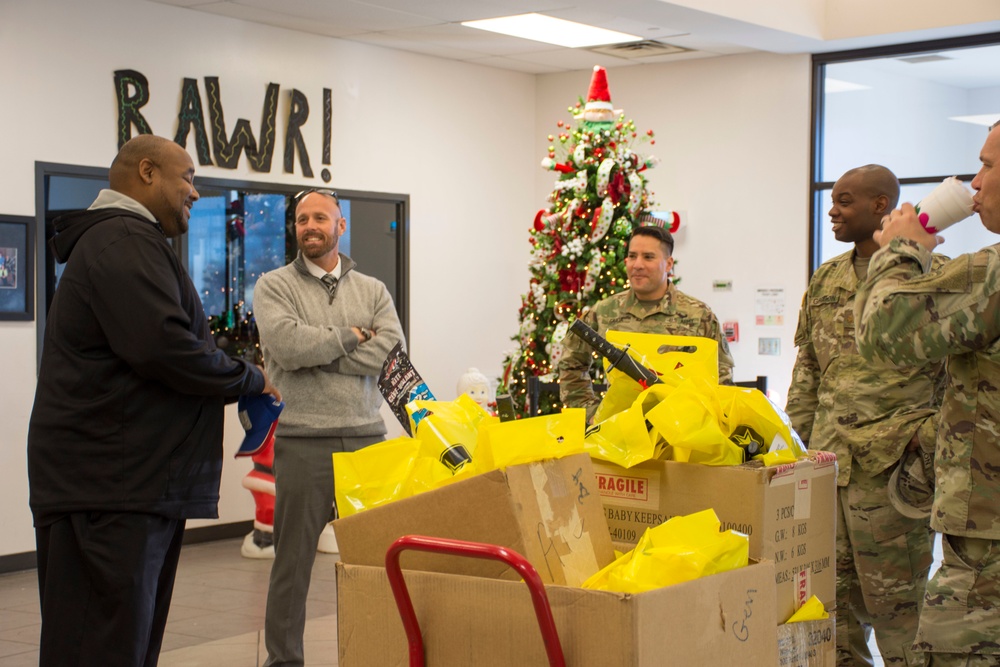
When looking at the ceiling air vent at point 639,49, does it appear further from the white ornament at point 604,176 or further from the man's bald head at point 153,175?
the man's bald head at point 153,175

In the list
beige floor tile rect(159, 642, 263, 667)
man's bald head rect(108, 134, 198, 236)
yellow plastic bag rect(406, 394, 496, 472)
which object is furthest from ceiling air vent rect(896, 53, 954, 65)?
yellow plastic bag rect(406, 394, 496, 472)

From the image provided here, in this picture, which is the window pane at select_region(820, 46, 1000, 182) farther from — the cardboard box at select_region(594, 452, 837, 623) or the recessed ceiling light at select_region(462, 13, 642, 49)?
the cardboard box at select_region(594, 452, 837, 623)

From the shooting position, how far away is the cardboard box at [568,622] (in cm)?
159

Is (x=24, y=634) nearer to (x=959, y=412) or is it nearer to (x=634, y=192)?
(x=959, y=412)

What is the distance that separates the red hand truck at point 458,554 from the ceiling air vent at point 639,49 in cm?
664

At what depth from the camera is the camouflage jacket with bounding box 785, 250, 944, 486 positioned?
10.9ft

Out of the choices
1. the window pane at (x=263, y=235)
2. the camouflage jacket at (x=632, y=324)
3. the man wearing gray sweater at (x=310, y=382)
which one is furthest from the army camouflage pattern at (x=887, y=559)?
the window pane at (x=263, y=235)

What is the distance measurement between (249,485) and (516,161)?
12.0 feet

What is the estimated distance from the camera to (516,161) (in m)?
9.10

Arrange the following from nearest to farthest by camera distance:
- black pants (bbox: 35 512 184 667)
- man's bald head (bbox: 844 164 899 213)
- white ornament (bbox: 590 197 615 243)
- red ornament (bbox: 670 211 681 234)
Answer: black pants (bbox: 35 512 184 667), man's bald head (bbox: 844 164 899 213), white ornament (bbox: 590 197 615 243), red ornament (bbox: 670 211 681 234)

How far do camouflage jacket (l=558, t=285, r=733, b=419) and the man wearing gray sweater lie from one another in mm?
794

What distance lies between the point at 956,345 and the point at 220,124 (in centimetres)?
557

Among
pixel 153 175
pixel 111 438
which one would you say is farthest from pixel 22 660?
pixel 153 175

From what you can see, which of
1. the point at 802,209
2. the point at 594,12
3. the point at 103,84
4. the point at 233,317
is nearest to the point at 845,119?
the point at 802,209
